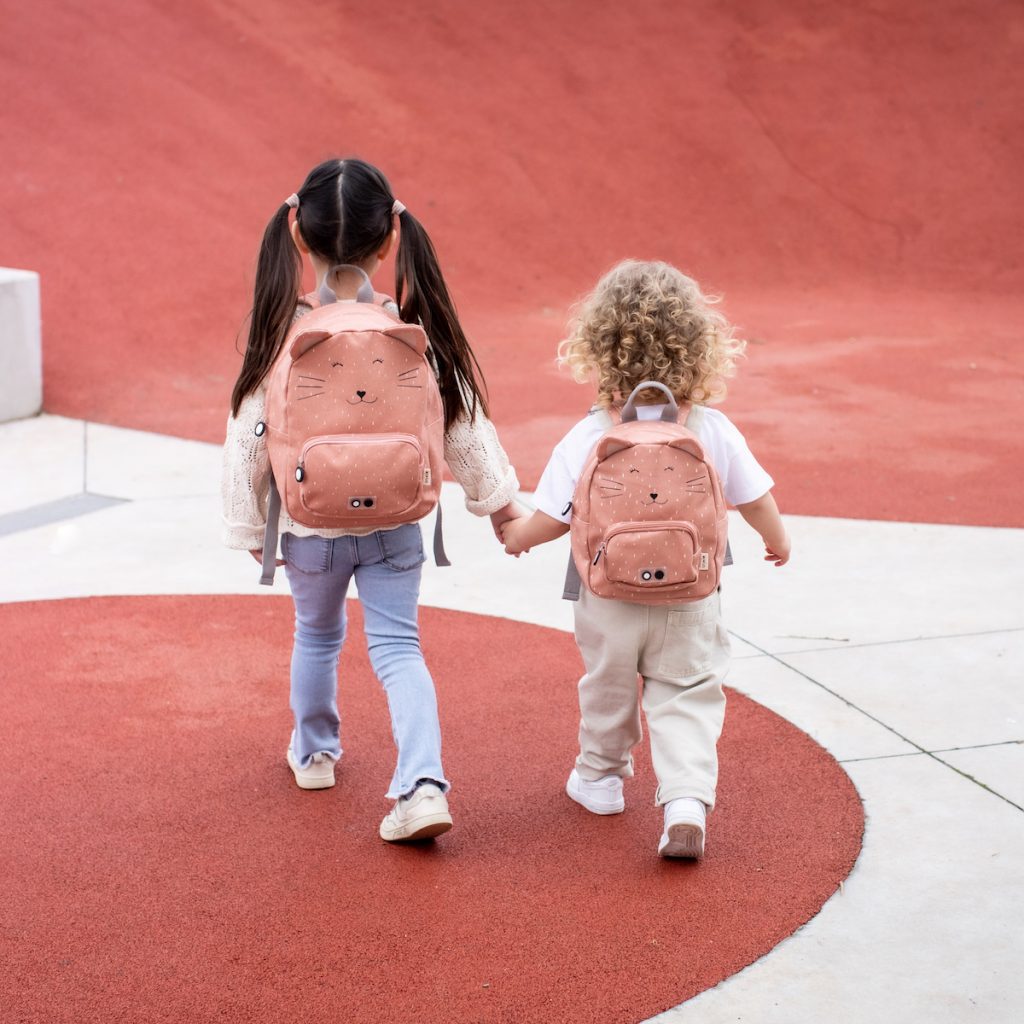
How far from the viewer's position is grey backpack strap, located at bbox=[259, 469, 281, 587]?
3361 millimetres

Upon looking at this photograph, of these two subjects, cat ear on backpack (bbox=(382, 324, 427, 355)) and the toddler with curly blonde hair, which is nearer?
cat ear on backpack (bbox=(382, 324, 427, 355))

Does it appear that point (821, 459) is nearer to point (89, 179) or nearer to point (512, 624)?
point (512, 624)

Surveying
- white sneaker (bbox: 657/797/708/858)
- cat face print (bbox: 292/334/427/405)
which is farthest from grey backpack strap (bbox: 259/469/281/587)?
white sneaker (bbox: 657/797/708/858)

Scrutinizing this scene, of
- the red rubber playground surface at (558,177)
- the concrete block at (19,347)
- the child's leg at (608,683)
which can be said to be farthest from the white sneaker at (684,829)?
the concrete block at (19,347)

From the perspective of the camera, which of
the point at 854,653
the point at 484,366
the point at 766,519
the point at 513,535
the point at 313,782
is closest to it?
the point at 766,519

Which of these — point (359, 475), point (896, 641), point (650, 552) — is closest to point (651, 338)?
point (650, 552)

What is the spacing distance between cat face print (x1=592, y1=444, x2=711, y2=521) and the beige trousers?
300 mm

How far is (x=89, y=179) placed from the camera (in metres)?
12.4

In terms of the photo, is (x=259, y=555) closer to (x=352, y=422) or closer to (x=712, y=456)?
(x=352, y=422)

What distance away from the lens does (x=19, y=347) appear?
8500 mm

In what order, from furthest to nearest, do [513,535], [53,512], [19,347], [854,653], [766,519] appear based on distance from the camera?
[19,347]
[53,512]
[854,653]
[513,535]
[766,519]

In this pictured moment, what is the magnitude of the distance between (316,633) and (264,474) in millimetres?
438

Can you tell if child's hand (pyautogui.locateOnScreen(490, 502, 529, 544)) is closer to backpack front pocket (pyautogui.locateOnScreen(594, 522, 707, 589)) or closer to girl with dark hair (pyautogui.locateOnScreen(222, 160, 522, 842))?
girl with dark hair (pyautogui.locateOnScreen(222, 160, 522, 842))

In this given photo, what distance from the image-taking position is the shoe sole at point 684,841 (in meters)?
3.25
